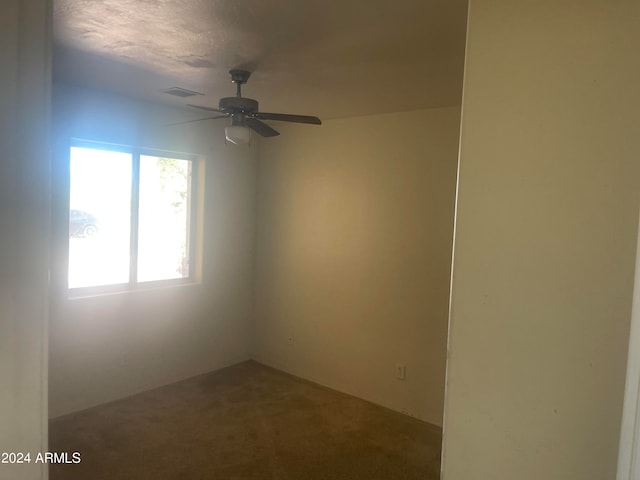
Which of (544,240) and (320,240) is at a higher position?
(544,240)

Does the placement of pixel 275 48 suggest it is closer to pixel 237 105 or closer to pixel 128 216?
pixel 237 105

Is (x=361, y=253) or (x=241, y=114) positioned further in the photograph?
(x=361, y=253)

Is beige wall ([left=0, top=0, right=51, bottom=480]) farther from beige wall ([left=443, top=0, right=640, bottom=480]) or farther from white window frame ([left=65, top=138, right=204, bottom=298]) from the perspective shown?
white window frame ([left=65, top=138, right=204, bottom=298])

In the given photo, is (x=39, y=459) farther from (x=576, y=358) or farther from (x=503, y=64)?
(x=503, y=64)

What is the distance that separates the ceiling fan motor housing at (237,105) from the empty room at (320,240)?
18mm

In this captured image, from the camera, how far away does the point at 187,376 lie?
4418 mm

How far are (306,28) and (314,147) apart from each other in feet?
7.66

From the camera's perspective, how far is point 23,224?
599 mm

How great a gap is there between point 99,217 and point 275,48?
2.28m

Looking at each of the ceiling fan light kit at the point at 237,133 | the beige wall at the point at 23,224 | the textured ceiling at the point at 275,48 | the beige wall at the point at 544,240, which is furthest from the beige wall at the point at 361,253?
the beige wall at the point at 23,224

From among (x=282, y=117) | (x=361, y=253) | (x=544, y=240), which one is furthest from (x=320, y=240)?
(x=544, y=240)

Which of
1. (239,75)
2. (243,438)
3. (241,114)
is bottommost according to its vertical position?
(243,438)

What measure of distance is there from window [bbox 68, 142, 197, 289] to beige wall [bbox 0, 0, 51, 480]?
10.7 ft

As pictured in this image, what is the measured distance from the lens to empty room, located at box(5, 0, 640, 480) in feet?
2.58
